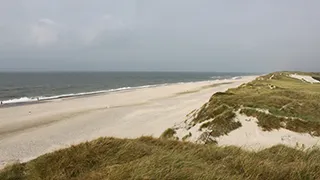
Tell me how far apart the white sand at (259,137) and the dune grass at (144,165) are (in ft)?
21.4

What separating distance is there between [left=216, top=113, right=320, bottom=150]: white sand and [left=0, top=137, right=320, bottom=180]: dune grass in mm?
6515

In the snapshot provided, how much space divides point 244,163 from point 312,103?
13.7m

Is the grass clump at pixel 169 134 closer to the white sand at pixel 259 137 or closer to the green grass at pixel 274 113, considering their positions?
the green grass at pixel 274 113

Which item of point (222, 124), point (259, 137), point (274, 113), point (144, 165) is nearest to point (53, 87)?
point (222, 124)

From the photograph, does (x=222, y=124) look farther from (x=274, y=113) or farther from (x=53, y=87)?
(x=53, y=87)

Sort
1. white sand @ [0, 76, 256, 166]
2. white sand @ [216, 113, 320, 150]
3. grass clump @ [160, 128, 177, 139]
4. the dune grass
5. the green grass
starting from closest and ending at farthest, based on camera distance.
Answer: the dune grass
white sand @ [216, 113, 320, 150]
the green grass
grass clump @ [160, 128, 177, 139]
white sand @ [0, 76, 256, 166]

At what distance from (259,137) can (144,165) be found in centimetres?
979

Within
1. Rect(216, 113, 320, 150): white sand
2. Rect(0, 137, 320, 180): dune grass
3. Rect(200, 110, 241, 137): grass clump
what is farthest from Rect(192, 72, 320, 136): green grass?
Rect(0, 137, 320, 180): dune grass

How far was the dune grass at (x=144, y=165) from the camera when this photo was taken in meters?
4.93

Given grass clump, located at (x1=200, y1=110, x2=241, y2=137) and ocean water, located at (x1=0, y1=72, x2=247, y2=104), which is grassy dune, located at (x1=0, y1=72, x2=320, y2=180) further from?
ocean water, located at (x1=0, y1=72, x2=247, y2=104)

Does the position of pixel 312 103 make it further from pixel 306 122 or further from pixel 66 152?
pixel 66 152

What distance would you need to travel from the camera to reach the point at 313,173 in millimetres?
5449

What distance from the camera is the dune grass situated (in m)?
4.93

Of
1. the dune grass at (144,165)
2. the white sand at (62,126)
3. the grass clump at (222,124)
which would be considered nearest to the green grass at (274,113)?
the grass clump at (222,124)
